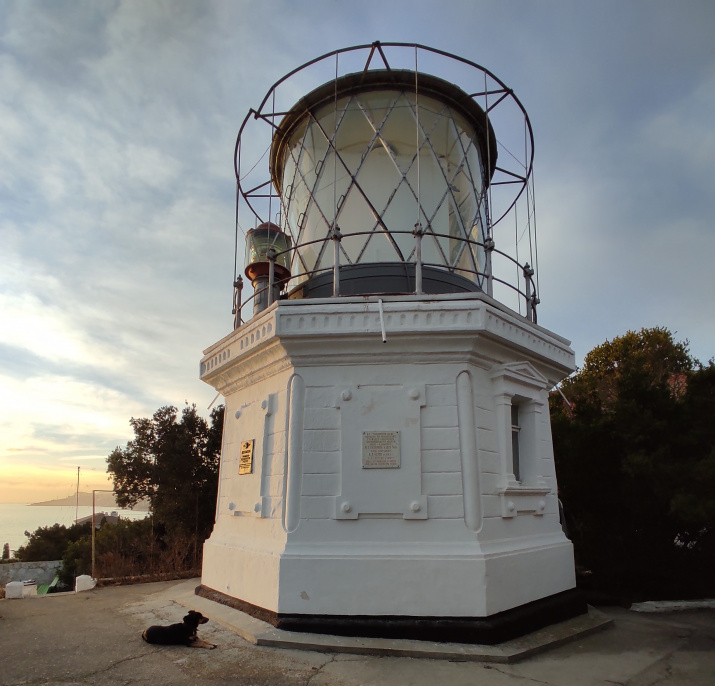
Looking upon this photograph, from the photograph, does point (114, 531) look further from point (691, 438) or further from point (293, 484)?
point (691, 438)

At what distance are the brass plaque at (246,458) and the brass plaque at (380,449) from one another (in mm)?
1724

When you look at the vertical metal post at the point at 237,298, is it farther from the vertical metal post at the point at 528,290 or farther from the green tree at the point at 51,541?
the green tree at the point at 51,541

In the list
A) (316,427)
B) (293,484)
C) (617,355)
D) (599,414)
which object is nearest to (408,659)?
(293,484)

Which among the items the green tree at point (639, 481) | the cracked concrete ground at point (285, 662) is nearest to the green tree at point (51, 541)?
the cracked concrete ground at point (285, 662)

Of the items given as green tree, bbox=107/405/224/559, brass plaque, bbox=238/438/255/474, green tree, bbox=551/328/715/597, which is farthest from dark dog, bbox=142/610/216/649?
green tree, bbox=107/405/224/559

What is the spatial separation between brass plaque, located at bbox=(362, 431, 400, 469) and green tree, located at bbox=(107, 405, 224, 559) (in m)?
8.51

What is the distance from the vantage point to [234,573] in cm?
718

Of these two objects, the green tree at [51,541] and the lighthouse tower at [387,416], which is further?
the green tree at [51,541]

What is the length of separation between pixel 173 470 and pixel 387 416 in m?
9.38

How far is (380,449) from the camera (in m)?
6.59

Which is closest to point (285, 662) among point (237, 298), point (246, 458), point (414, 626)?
point (414, 626)

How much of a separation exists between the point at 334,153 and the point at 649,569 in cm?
841

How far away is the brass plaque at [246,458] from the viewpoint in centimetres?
747

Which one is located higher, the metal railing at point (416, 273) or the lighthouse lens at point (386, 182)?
the lighthouse lens at point (386, 182)
